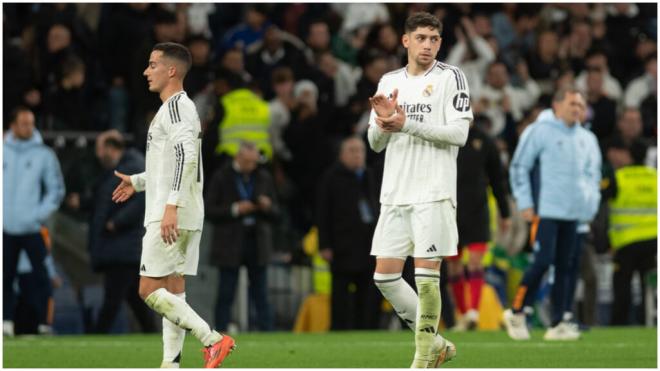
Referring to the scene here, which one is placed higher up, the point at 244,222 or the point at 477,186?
the point at 477,186

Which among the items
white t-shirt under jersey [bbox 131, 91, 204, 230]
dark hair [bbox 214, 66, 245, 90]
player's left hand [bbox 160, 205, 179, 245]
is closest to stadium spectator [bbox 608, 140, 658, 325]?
dark hair [bbox 214, 66, 245, 90]

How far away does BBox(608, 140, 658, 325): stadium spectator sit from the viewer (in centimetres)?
1847

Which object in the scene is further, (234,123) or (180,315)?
(234,123)

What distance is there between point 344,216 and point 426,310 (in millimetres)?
8037

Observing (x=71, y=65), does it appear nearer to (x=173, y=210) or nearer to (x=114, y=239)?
A: (x=114, y=239)

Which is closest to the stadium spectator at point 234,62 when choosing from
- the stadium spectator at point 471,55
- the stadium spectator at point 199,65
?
the stadium spectator at point 199,65

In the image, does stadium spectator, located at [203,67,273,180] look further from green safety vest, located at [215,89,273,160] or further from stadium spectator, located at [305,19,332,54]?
stadium spectator, located at [305,19,332,54]

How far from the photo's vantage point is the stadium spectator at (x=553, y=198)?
559 inches

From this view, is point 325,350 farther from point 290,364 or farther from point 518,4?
point 518,4

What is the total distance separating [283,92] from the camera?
19891mm

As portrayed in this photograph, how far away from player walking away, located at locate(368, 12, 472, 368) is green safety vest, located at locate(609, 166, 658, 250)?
879 cm

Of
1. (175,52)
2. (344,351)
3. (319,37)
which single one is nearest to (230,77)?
(319,37)

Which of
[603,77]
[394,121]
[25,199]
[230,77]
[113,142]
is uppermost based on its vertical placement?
[603,77]

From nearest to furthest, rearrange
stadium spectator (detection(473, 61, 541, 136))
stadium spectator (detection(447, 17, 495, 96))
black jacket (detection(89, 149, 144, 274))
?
1. black jacket (detection(89, 149, 144, 274))
2. stadium spectator (detection(473, 61, 541, 136))
3. stadium spectator (detection(447, 17, 495, 96))
